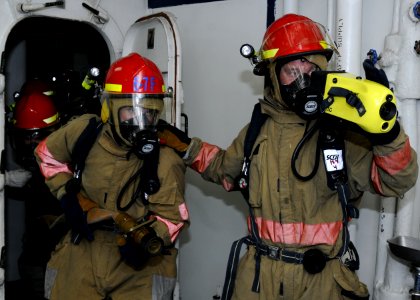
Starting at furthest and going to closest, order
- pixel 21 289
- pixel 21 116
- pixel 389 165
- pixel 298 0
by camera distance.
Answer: pixel 21 289
pixel 21 116
pixel 298 0
pixel 389 165

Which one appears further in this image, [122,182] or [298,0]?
[298,0]

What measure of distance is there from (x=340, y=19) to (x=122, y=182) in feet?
5.15

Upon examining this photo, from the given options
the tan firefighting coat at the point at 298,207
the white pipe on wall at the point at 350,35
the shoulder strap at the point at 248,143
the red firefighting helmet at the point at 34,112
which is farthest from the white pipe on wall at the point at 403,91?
the red firefighting helmet at the point at 34,112

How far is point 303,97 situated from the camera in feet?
7.37

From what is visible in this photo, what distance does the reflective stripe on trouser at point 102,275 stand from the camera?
8.80ft

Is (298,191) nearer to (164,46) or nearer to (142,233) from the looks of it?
(142,233)

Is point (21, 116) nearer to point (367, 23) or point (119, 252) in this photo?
point (119, 252)

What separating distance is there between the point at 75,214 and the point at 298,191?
119 cm

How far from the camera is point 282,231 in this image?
96.5 inches

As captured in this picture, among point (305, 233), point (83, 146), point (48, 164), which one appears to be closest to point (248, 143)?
point (305, 233)

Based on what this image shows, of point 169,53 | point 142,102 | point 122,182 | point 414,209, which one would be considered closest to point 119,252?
point 122,182

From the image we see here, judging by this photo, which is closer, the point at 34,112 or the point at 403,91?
the point at 403,91

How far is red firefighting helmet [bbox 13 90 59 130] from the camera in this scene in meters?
3.56

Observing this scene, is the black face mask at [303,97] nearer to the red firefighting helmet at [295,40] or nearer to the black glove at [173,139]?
the red firefighting helmet at [295,40]
